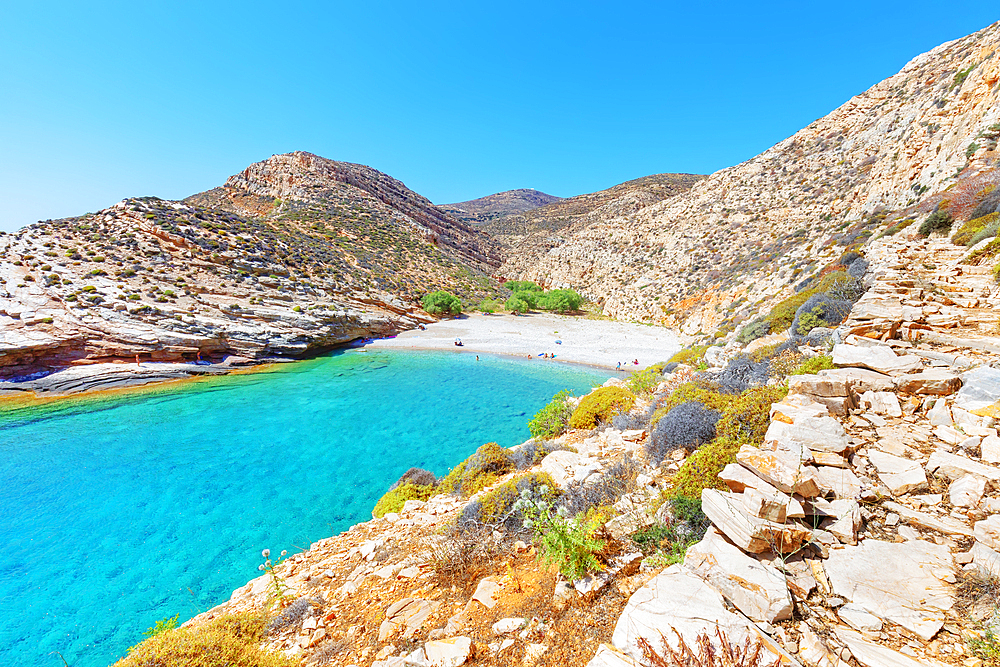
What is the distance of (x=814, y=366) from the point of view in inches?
208

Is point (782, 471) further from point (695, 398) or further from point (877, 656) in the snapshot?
point (695, 398)

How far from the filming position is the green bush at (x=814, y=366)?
514 centimetres

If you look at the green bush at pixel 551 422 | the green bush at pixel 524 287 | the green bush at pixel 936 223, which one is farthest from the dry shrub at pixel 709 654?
the green bush at pixel 524 287

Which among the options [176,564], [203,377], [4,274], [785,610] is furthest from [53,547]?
[4,274]

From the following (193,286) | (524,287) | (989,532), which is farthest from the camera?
(524,287)

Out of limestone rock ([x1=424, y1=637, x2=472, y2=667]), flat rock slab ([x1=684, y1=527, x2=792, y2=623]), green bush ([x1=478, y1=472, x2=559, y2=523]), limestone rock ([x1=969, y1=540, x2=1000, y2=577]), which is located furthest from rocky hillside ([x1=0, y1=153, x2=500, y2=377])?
limestone rock ([x1=969, y1=540, x2=1000, y2=577])

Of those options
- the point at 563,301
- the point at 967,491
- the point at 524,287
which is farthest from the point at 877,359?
the point at 524,287

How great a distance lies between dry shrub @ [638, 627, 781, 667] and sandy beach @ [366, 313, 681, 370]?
21.5m

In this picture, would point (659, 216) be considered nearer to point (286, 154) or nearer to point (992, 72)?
point (992, 72)

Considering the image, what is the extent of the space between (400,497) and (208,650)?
15.6 feet

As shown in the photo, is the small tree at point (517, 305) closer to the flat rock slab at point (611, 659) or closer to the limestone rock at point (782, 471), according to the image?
the limestone rock at point (782, 471)

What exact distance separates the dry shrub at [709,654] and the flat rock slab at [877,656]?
0.49m

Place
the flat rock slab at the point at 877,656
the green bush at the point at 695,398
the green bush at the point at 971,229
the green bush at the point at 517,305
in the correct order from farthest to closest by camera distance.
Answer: the green bush at the point at 517,305 < the green bush at the point at 971,229 < the green bush at the point at 695,398 < the flat rock slab at the point at 877,656

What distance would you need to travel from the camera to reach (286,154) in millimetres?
59906
